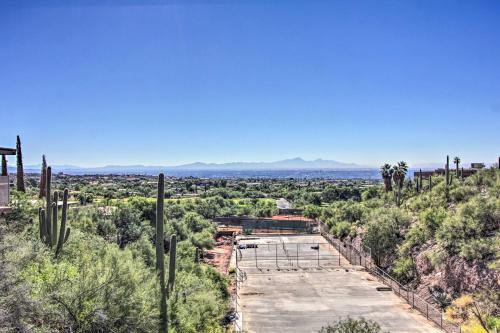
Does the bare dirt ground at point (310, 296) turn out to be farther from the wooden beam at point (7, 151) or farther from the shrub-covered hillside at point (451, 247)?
the wooden beam at point (7, 151)

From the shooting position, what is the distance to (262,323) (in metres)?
22.6

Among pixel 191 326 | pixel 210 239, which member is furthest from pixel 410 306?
pixel 210 239

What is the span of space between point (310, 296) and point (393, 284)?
6.17 m

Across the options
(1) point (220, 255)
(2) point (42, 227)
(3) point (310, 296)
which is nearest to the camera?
(2) point (42, 227)

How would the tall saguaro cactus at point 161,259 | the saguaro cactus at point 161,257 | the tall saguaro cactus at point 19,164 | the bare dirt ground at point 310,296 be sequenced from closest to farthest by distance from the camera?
the saguaro cactus at point 161,257, the tall saguaro cactus at point 161,259, the bare dirt ground at point 310,296, the tall saguaro cactus at point 19,164

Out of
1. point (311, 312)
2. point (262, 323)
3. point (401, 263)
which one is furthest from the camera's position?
point (401, 263)

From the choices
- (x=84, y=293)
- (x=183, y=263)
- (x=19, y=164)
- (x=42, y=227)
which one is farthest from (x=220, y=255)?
(x=84, y=293)

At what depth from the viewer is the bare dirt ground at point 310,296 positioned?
2252cm

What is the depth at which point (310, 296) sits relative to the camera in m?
28.0

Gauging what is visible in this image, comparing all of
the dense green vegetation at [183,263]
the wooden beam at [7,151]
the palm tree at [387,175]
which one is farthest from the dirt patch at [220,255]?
the palm tree at [387,175]

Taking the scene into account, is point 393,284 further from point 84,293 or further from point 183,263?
point 84,293

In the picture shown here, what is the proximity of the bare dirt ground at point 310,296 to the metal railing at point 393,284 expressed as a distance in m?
0.44

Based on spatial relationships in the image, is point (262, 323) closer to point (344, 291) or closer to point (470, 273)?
point (344, 291)

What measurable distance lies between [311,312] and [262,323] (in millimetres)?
3416
